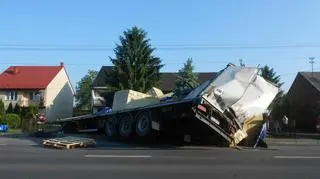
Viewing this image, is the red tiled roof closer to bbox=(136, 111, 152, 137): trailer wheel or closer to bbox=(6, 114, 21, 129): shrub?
bbox=(6, 114, 21, 129): shrub

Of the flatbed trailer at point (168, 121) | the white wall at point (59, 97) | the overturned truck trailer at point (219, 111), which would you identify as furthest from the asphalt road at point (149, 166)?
the white wall at point (59, 97)

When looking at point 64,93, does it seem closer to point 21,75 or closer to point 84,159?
point 21,75

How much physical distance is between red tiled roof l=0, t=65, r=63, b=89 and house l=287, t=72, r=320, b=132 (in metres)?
35.0

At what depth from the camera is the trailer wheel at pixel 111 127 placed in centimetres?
2636

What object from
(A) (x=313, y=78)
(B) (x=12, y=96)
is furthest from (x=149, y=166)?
(B) (x=12, y=96)

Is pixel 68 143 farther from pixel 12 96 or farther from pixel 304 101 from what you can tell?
pixel 12 96

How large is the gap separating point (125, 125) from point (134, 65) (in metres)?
33.5

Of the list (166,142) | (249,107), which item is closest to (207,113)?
(249,107)

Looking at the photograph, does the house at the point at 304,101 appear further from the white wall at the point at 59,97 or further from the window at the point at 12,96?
the window at the point at 12,96

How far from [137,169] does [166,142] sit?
1122 centimetres

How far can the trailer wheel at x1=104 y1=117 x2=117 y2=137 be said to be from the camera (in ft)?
86.5

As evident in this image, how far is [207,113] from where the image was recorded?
20.8 metres

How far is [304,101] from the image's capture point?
62.2m

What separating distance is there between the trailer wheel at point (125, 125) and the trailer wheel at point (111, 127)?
0.71 metres
